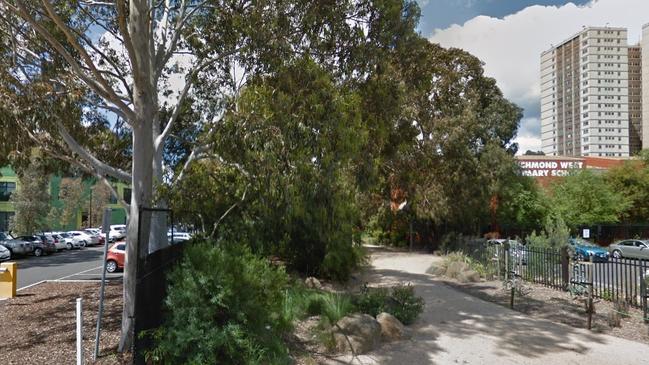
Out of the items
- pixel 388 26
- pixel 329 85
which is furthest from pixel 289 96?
pixel 388 26

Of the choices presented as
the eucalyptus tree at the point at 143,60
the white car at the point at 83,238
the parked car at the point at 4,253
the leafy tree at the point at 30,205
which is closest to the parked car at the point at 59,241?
the white car at the point at 83,238

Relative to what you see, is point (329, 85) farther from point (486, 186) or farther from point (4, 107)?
point (486, 186)

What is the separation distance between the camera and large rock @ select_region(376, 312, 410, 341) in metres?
8.32

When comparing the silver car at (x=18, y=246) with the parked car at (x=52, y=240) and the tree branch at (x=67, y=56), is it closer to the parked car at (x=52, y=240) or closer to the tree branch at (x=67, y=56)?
the parked car at (x=52, y=240)

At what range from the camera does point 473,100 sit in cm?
2981

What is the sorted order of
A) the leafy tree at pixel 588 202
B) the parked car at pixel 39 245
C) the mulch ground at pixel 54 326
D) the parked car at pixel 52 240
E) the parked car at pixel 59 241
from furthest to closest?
1. the leafy tree at pixel 588 202
2. the parked car at pixel 59 241
3. the parked car at pixel 52 240
4. the parked car at pixel 39 245
5. the mulch ground at pixel 54 326

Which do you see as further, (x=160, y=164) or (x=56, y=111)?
(x=160, y=164)

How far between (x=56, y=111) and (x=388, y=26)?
6460 mm

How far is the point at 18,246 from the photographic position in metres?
30.3

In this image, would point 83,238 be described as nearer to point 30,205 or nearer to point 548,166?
point 30,205

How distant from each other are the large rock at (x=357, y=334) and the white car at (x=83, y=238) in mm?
38220

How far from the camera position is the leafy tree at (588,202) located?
1567 inches

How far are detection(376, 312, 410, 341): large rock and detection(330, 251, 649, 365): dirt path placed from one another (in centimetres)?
17

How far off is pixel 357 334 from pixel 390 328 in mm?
836
